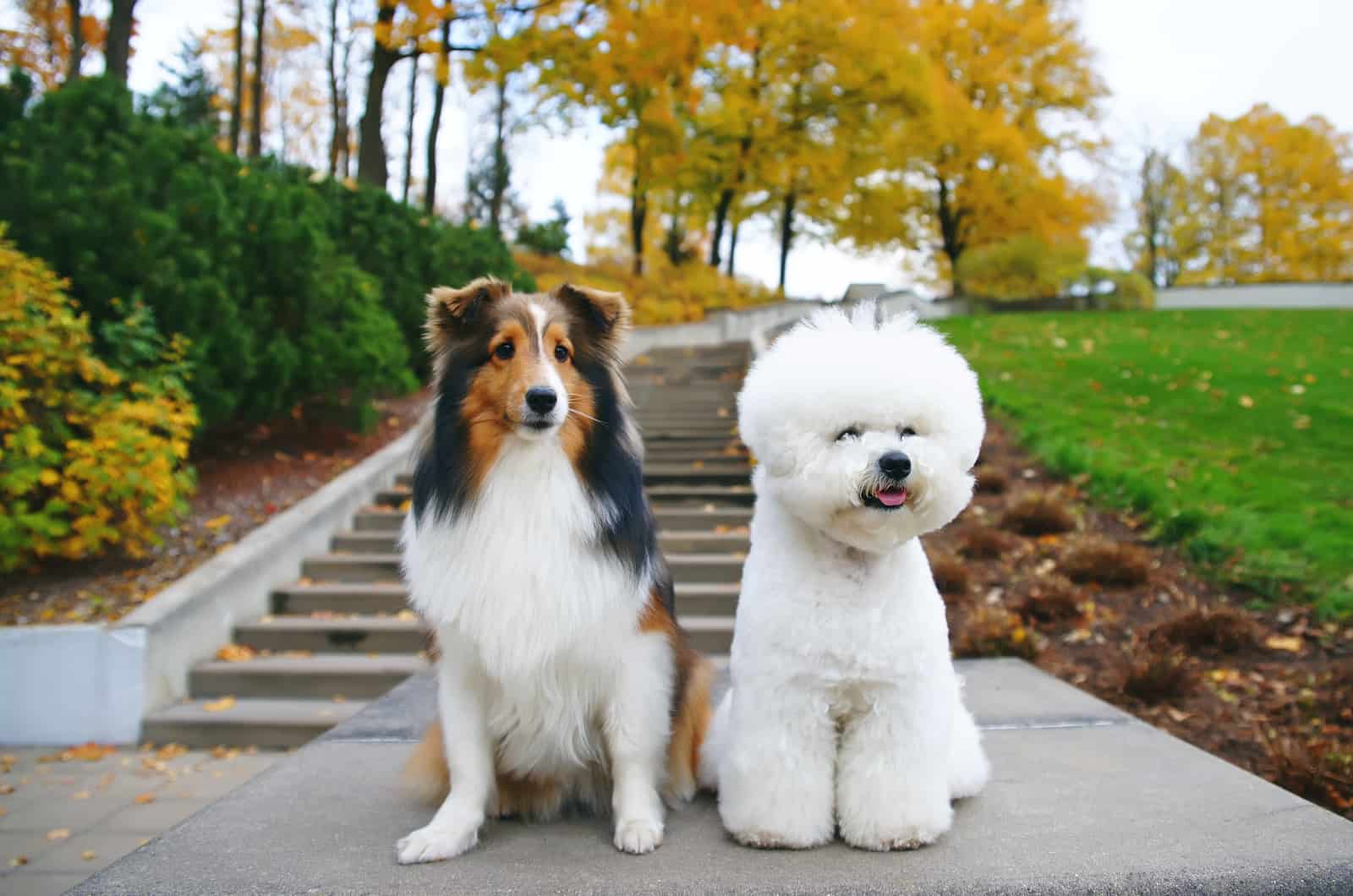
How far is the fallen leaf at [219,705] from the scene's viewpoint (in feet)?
16.1

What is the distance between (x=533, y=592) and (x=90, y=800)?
9.61 feet

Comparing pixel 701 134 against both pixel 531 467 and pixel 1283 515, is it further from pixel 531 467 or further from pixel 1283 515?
pixel 531 467

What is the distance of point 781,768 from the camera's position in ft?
7.52

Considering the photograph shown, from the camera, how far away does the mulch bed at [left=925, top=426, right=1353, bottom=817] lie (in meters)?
3.67

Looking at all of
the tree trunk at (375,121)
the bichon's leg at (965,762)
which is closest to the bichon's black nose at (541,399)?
the bichon's leg at (965,762)

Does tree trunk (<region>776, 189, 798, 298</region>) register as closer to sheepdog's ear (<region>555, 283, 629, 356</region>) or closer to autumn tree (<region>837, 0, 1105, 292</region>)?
autumn tree (<region>837, 0, 1105, 292</region>)

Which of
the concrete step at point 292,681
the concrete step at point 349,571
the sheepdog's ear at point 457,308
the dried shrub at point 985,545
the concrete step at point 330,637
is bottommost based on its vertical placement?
the concrete step at point 292,681

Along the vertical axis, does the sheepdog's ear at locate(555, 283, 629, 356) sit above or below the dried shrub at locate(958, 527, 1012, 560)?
above

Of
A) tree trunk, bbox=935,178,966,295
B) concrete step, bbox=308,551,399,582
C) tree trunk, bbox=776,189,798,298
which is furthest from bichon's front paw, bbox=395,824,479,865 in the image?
tree trunk, bbox=935,178,966,295

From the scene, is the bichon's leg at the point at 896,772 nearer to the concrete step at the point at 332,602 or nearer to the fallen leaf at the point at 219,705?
the fallen leaf at the point at 219,705

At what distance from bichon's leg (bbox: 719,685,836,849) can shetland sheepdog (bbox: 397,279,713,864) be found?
24cm

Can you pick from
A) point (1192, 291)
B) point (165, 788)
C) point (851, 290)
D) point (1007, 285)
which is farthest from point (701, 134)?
point (165, 788)

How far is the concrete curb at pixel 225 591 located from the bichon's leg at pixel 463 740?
2458 mm

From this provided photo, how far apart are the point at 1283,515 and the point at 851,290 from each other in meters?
3.27
